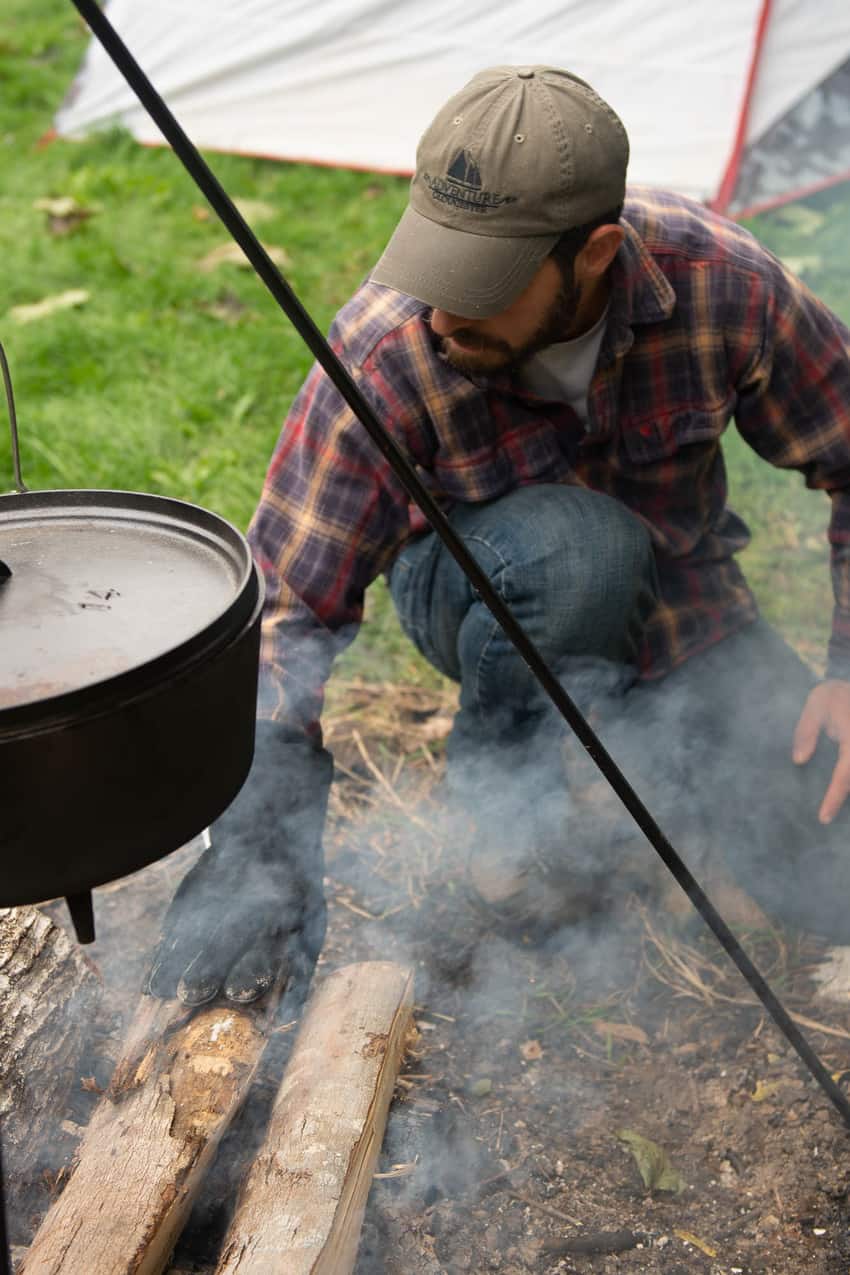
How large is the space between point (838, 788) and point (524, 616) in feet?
2.16

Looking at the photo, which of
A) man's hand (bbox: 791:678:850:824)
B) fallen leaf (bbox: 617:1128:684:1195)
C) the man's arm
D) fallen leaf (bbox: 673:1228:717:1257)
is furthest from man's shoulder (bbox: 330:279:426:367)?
fallen leaf (bbox: 673:1228:717:1257)

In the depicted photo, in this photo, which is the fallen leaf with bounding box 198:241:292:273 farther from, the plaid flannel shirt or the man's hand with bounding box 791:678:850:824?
the man's hand with bounding box 791:678:850:824

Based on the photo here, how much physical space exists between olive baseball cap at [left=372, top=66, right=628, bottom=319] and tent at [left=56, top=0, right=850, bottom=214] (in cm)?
368

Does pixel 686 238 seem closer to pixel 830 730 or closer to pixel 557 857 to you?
pixel 830 730

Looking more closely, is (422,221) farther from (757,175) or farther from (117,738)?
(757,175)

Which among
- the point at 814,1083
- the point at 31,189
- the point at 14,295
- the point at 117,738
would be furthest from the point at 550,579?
the point at 31,189

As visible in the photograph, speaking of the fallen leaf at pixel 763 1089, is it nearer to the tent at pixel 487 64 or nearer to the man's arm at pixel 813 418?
the man's arm at pixel 813 418

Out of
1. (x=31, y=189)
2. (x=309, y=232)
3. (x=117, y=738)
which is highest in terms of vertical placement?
(x=117, y=738)

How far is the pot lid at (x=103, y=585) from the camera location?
1266 mm

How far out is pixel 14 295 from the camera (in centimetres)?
469

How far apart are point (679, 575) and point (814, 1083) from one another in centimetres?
102

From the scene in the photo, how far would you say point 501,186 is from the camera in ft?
6.03

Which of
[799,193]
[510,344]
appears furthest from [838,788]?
[799,193]

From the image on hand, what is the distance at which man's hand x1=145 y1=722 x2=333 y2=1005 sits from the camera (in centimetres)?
179
